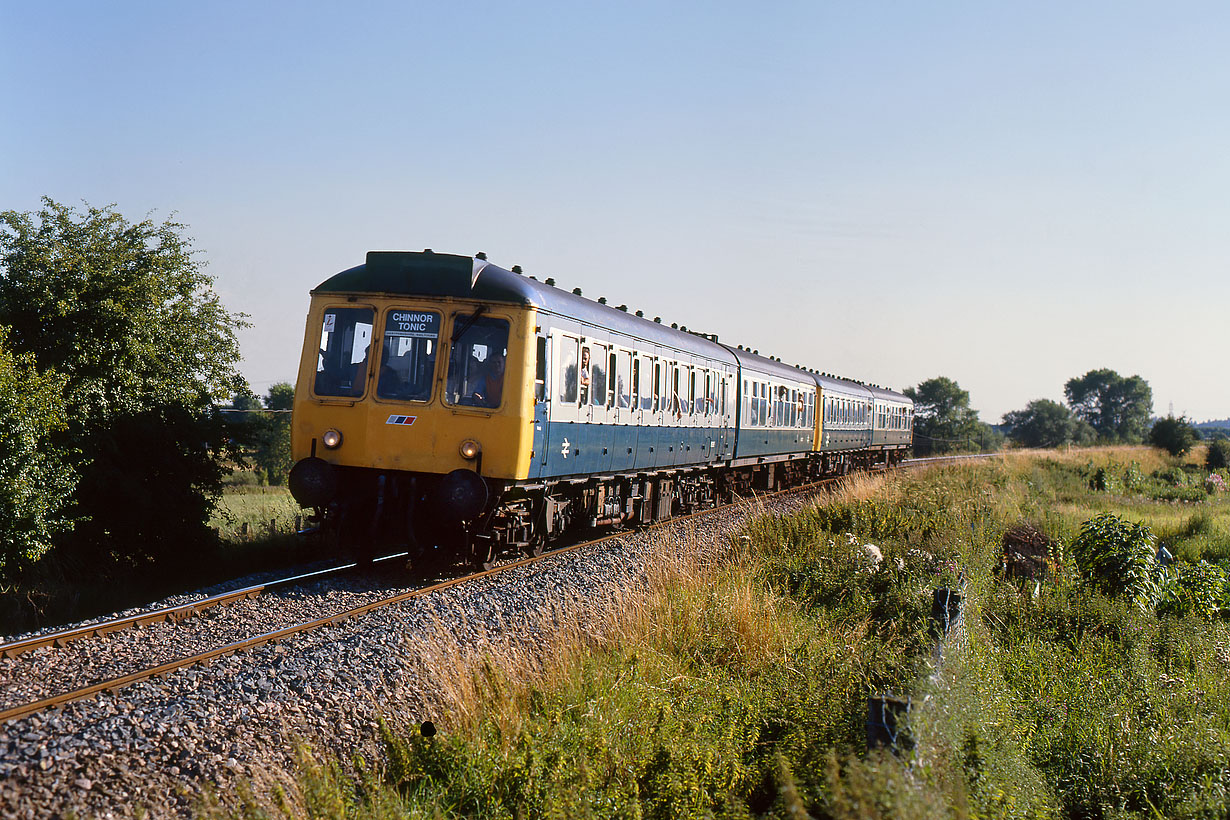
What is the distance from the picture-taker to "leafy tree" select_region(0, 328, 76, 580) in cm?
1034

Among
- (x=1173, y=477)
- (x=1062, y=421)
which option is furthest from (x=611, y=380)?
(x=1062, y=421)

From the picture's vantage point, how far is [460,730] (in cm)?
503

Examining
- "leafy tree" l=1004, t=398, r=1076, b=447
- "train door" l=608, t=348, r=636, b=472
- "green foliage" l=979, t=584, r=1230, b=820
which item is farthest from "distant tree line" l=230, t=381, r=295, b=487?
"leafy tree" l=1004, t=398, r=1076, b=447

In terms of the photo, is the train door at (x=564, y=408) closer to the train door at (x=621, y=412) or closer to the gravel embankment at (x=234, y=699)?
the train door at (x=621, y=412)

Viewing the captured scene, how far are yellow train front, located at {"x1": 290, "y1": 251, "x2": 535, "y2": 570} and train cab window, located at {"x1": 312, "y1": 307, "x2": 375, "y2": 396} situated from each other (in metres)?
0.01

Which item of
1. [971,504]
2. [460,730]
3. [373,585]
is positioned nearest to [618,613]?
[460,730]

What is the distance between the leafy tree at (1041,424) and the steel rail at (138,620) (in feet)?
304

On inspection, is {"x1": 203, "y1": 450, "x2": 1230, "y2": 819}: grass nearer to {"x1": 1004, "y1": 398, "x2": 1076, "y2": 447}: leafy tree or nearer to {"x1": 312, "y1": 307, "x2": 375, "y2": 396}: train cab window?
{"x1": 312, "y1": 307, "x2": 375, "y2": 396}: train cab window

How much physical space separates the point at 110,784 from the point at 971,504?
13.4 meters

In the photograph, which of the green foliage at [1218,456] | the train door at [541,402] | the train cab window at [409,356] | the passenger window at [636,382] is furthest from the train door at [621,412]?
the green foliage at [1218,456]

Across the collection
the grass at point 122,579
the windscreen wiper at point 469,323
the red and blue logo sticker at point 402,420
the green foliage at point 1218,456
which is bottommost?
the grass at point 122,579

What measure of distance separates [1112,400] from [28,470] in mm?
127387

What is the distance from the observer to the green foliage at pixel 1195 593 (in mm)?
9664

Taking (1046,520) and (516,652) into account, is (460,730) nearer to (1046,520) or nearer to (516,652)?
(516,652)
